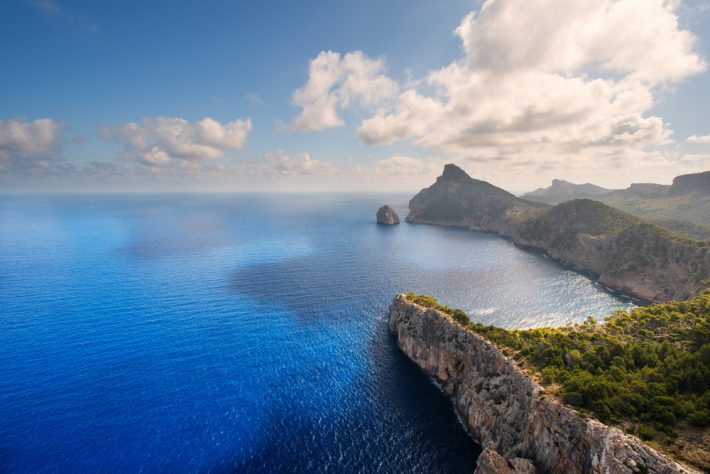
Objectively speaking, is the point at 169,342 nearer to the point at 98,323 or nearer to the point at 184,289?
the point at 98,323

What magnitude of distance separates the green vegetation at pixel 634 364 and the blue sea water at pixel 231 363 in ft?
55.7

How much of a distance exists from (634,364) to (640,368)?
0.73 meters

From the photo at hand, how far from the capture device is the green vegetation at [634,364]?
33094 mm

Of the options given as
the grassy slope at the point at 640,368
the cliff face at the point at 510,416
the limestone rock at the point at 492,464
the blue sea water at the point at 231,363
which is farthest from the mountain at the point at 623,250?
the limestone rock at the point at 492,464

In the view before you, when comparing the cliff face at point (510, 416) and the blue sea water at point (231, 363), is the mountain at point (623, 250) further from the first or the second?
the cliff face at point (510, 416)

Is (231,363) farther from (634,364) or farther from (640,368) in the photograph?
(640,368)

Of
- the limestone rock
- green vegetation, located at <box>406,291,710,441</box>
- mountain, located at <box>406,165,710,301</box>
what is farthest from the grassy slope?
mountain, located at <box>406,165,710,301</box>

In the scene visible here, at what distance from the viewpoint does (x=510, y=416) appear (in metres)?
42.7

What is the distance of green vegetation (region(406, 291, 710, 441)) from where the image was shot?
33.1 meters

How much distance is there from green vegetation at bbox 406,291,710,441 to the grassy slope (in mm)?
87

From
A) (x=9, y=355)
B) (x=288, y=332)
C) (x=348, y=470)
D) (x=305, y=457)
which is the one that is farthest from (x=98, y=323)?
(x=348, y=470)

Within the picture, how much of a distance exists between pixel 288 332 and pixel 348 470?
39.3 meters

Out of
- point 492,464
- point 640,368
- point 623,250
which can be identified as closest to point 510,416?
point 492,464

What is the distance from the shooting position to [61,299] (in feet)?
286
